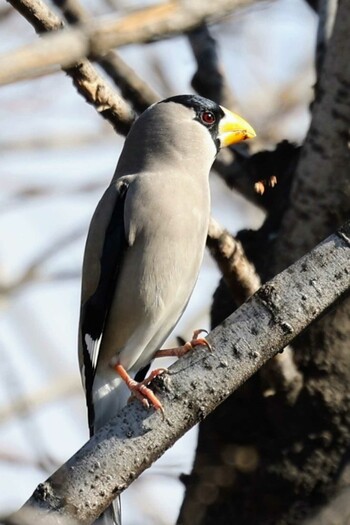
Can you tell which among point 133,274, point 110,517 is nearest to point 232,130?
point 133,274

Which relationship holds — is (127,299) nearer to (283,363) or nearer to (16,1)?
(283,363)

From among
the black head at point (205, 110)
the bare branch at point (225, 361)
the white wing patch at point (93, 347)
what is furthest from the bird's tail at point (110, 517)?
the black head at point (205, 110)

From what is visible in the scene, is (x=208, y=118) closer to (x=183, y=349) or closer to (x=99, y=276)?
(x=99, y=276)

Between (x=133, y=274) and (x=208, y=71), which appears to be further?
(x=208, y=71)

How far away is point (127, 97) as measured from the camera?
18.0ft

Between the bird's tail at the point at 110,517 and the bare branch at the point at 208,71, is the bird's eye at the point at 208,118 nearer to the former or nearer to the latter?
the bare branch at the point at 208,71

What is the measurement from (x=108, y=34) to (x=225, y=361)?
1.56 meters

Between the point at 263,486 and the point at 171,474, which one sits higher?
the point at 171,474

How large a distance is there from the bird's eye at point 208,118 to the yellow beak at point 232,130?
8cm

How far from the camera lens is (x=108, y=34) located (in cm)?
182

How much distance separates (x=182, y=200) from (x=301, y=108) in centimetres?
351

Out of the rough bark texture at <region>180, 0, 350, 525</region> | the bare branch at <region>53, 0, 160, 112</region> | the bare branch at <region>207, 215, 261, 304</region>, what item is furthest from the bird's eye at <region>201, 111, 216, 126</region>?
the bare branch at <region>207, 215, 261, 304</region>

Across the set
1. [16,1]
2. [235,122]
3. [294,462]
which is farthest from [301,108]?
[16,1]

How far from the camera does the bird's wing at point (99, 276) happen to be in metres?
4.84
